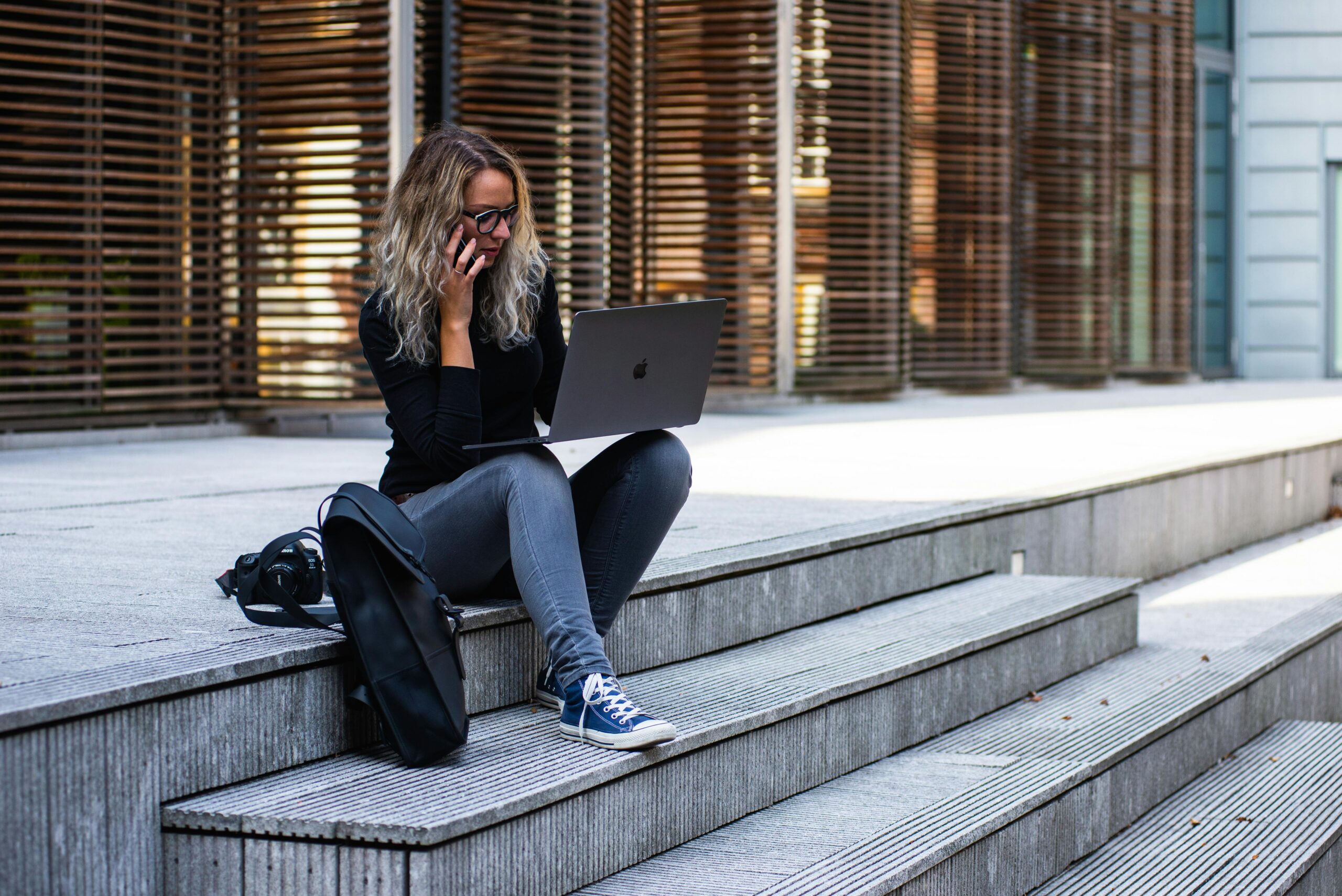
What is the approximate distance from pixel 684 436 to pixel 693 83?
4.16 m

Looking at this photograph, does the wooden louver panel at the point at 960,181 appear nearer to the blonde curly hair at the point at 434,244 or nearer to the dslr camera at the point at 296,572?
the blonde curly hair at the point at 434,244

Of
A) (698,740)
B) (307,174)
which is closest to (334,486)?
(698,740)

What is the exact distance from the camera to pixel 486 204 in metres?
3.21

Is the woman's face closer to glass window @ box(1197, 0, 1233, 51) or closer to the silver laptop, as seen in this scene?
the silver laptop

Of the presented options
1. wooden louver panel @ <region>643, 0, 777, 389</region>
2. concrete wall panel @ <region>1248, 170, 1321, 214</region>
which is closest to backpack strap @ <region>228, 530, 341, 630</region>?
wooden louver panel @ <region>643, 0, 777, 389</region>

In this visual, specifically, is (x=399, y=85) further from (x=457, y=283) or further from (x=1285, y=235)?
(x=1285, y=235)

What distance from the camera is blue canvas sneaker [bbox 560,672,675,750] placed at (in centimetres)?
286

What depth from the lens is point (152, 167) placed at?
8.43m

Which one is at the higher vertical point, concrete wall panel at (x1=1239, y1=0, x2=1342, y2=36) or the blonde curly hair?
concrete wall panel at (x1=1239, y1=0, x2=1342, y2=36)

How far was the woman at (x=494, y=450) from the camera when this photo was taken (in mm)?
3012

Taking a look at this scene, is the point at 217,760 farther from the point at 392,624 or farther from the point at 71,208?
the point at 71,208

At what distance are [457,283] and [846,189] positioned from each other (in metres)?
9.71

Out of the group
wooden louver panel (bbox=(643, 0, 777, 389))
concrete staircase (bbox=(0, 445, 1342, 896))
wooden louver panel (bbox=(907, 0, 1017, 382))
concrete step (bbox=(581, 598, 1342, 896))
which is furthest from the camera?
wooden louver panel (bbox=(907, 0, 1017, 382))

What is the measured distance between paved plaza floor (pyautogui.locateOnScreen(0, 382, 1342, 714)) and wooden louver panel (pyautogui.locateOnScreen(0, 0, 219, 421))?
0.44 metres
